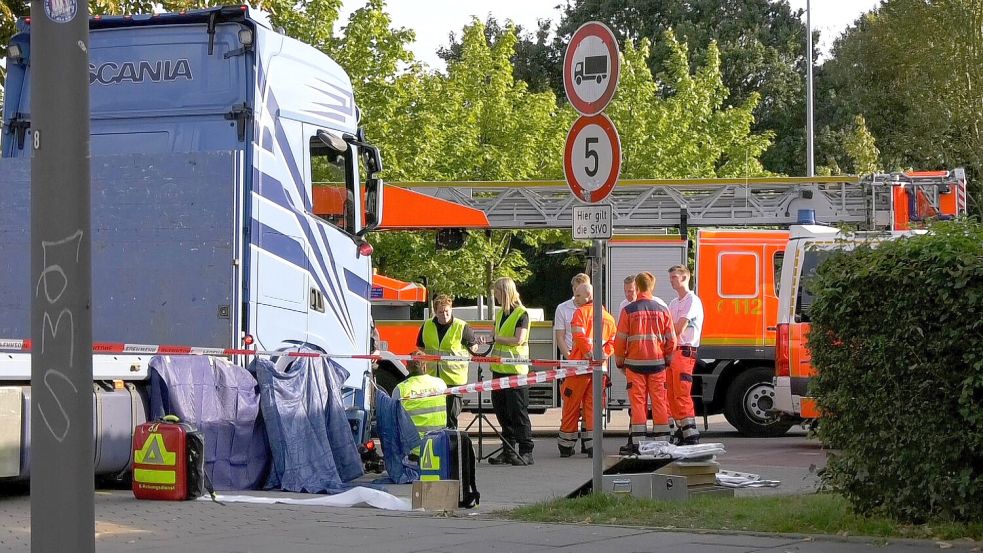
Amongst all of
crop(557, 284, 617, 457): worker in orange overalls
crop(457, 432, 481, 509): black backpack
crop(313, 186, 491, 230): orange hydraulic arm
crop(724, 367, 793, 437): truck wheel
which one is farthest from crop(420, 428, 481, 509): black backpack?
crop(313, 186, 491, 230): orange hydraulic arm

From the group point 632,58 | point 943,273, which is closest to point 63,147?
point 943,273

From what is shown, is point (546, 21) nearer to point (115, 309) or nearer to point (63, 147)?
point (115, 309)

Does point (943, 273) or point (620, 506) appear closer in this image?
point (943, 273)

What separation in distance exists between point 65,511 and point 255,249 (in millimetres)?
6962

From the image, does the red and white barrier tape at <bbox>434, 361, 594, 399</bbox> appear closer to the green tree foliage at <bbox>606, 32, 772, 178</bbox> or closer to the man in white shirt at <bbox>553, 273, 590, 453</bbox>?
the man in white shirt at <bbox>553, 273, 590, 453</bbox>

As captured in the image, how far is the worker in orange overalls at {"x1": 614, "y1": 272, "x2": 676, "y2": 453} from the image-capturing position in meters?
13.9

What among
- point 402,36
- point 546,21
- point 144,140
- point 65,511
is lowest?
point 65,511

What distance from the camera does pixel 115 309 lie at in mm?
11594

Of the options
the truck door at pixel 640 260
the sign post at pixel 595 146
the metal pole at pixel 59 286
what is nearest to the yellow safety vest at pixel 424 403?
the sign post at pixel 595 146

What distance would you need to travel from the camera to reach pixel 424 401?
12.3 metres

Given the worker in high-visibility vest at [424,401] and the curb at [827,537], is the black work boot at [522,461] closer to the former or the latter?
the worker in high-visibility vest at [424,401]

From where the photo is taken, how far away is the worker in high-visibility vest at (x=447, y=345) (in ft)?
46.4

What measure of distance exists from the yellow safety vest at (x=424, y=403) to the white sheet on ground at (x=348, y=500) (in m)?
1.76

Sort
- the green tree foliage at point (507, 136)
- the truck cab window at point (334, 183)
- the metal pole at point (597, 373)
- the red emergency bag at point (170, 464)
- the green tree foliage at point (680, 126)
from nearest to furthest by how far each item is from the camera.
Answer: the metal pole at point (597, 373), the red emergency bag at point (170, 464), the truck cab window at point (334, 183), the green tree foliage at point (507, 136), the green tree foliage at point (680, 126)
